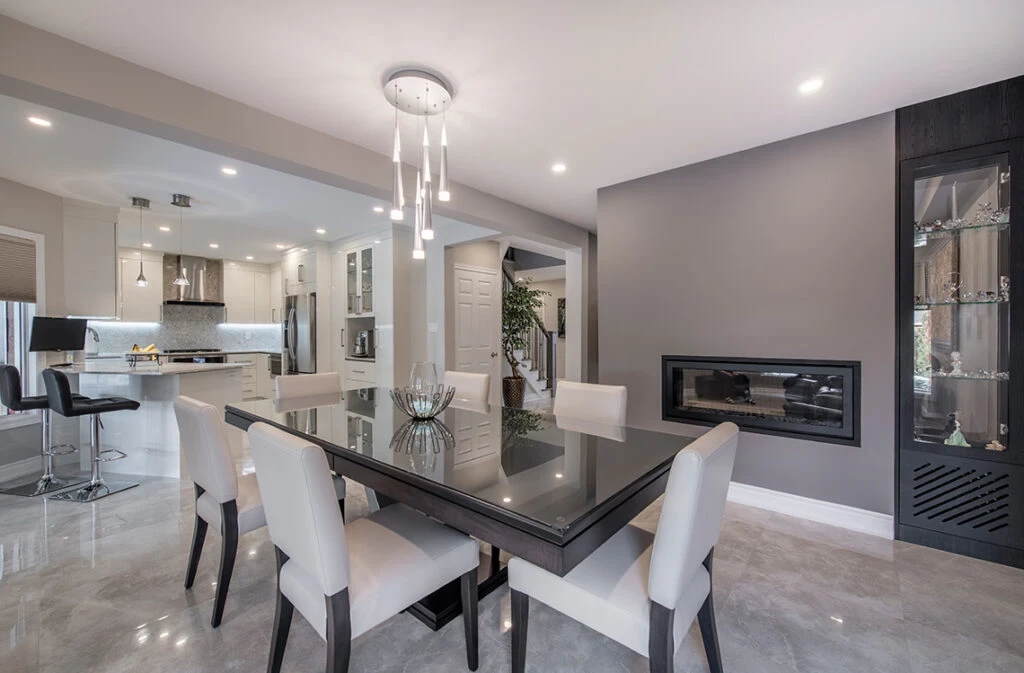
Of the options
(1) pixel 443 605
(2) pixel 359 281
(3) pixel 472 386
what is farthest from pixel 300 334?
(1) pixel 443 605

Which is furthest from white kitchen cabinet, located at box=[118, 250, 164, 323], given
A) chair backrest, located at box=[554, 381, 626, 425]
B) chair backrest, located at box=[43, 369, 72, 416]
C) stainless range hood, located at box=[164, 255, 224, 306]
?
chair backrest, located at box=[554, 381, 626, 425]

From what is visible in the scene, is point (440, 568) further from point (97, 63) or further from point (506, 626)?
point (97, 63)

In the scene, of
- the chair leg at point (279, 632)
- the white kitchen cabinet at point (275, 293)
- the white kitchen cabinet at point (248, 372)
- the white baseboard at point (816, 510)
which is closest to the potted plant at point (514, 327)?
the white baseboard at point (816, 510)

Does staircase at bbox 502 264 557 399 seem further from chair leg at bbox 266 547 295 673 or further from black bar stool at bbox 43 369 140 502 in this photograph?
chair leg at bbox 266 547 295 673

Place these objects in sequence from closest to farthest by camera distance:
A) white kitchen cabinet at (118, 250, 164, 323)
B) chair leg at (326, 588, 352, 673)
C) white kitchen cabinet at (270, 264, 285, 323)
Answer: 1. chair leg at (326, 588, 352, 673)
2. white kitchen cabinet at (118, 250, 164, 323)
3. white kitchen cabinet at (270, 264, 285, 323)

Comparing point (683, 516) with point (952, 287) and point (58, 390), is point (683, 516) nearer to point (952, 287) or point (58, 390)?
point (952, 287)

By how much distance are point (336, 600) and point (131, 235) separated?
21.3 ft

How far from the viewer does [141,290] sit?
6258 mm

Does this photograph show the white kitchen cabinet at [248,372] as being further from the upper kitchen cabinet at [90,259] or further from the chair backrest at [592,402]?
the chair backrest at [592,402]

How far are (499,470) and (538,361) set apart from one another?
661 cm

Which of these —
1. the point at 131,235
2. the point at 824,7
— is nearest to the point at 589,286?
the point at 824,7

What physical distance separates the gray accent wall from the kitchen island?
3.51 metres

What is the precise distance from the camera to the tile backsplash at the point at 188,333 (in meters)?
6.49

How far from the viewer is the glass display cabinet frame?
214cm
